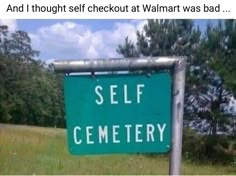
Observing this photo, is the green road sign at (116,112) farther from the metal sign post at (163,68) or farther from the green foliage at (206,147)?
the green foliage at (206,147)

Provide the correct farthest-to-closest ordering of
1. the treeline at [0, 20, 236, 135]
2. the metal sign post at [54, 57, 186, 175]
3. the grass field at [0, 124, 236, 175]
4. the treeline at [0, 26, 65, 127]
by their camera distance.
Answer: the treeline at [0, 26, 65, 127]
the treeline at [0, 20, 236, 135]
the grass field at [0, 124, 236, 175]
the metal sign post at [54, 57, 186, 175]

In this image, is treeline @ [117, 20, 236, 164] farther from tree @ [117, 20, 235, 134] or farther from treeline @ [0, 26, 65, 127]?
treeline @ [0, 26, 65, 127]

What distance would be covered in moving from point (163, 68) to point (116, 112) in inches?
7.8

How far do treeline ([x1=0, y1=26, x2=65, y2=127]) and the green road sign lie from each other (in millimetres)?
25614

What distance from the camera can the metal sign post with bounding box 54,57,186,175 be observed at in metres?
1.32

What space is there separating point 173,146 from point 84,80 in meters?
0.34

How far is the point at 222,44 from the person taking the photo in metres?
12.6

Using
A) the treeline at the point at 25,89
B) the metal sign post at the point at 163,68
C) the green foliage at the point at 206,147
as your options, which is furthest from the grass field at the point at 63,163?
the treeline at the point at 25,89

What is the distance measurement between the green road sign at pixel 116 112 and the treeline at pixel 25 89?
25.6m

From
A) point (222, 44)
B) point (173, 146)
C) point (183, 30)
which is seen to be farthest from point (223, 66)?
point (173, 146)

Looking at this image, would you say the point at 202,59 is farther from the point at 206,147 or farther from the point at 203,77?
the point at 206,147

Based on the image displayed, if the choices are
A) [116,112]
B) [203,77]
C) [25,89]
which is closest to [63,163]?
[203,77]

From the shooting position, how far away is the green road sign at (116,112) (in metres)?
1.34

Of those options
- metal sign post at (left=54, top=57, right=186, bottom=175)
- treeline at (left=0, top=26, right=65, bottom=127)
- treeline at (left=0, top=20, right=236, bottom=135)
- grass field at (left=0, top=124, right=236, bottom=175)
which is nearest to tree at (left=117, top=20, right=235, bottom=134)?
treeline at (left=0, top=20, right=236, bottom=135)
